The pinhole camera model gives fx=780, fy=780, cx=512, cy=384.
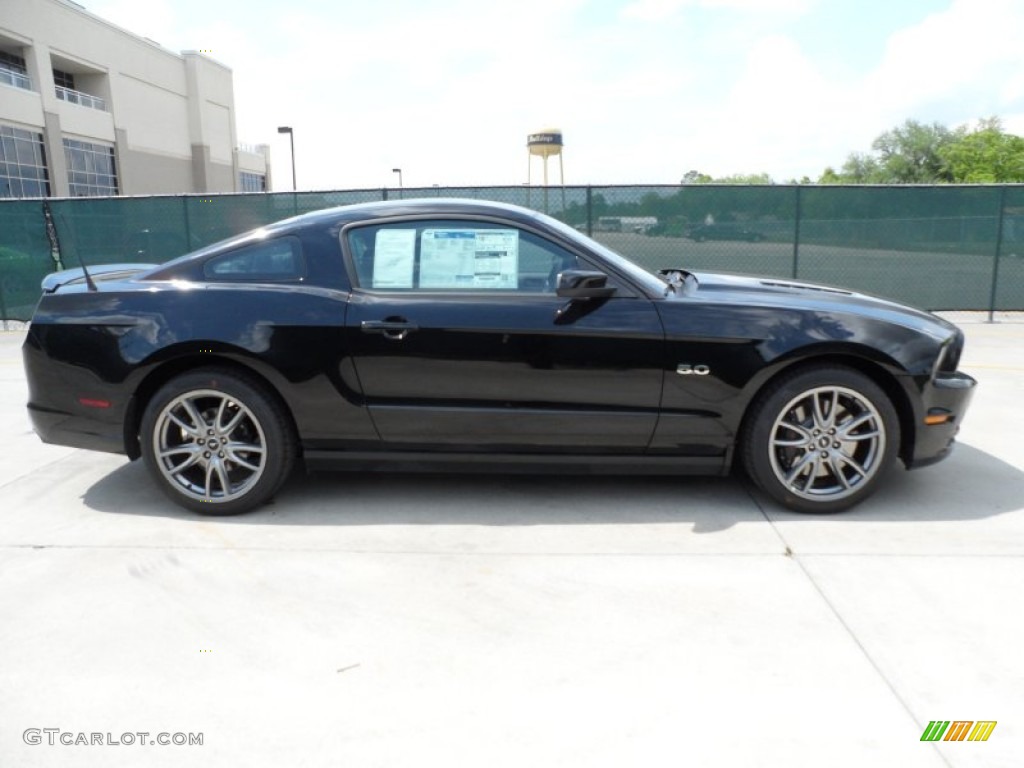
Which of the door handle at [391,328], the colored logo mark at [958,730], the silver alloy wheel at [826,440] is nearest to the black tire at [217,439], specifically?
the door handle at [391,328]

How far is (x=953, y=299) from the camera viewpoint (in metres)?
10.7

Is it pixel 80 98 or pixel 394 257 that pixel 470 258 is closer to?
pixel 394 257

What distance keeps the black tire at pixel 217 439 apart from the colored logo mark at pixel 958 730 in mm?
2927

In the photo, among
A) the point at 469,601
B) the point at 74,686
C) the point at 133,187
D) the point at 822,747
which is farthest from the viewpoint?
the point at 133,187

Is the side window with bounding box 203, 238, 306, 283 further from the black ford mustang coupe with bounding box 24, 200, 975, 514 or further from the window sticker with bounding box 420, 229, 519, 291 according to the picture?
the window sticker with bounding box 420, 229, 519, 291

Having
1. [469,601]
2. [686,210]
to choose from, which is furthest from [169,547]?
[686,210]

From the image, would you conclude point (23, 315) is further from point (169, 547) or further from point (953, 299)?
point (953, 299)

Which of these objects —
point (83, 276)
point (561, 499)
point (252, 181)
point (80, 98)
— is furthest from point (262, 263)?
point (252, 181)

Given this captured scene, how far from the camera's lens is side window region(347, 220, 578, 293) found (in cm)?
383

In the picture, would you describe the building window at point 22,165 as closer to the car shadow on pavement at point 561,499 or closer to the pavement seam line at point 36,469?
the pavement seam line at point 36,469

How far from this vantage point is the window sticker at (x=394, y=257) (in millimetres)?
3859

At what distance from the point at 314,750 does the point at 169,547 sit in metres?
1.70

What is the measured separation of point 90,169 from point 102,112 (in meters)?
3.35

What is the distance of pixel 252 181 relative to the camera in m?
64.9
